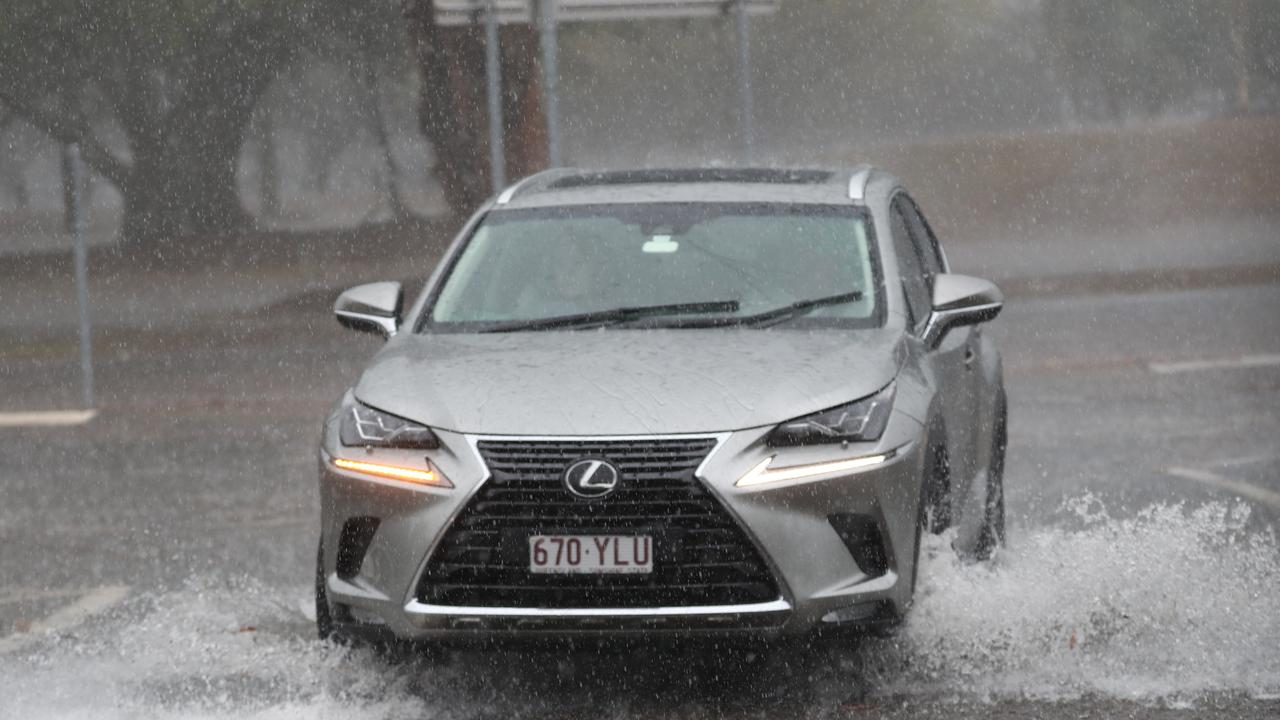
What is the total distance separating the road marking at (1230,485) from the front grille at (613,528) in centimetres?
462

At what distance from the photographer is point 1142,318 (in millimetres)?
25734

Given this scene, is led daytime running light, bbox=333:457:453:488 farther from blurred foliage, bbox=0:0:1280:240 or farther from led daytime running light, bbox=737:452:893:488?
blurred foliage, bbox=0:0:1280:240

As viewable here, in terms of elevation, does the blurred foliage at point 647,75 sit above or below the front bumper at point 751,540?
below

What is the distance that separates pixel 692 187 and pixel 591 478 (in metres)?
2.31

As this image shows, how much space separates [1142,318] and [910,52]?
3812 cm

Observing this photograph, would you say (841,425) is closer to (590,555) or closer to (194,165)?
(590,555)

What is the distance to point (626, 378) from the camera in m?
6.75

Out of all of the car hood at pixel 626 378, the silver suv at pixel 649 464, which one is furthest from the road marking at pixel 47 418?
the car hood at pixel 626 378

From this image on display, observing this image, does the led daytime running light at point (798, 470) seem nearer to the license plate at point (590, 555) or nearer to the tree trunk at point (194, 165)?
the license plate at point (590, 555)

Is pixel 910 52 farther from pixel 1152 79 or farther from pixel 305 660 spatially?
pixel 305 660

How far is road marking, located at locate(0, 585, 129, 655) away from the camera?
26.0 ft

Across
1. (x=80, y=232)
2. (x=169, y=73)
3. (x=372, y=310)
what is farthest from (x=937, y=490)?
(x=169, y=73)

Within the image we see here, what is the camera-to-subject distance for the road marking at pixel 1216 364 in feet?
60.8

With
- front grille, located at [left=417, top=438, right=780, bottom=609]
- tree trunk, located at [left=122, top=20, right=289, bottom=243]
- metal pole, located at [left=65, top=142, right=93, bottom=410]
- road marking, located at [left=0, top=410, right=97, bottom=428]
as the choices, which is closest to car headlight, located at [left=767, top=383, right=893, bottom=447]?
front grille, located at [left=417, top=438, right=780, bottom=609]
